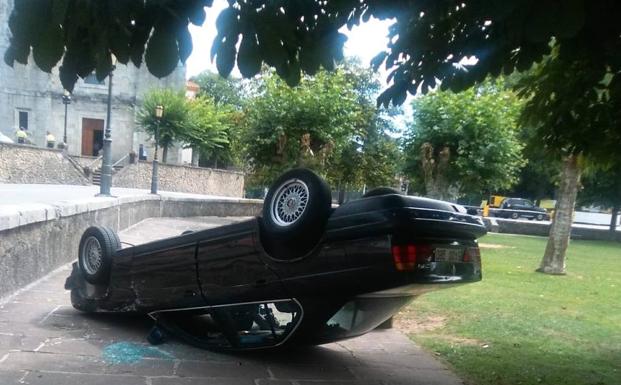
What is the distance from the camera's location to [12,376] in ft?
14.2

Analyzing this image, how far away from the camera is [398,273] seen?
400 centimetres

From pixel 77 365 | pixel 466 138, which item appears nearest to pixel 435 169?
pixel 466 138

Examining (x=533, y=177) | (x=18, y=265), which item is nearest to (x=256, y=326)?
(x=18, y=265)

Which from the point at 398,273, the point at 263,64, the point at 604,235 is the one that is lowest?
the point at 604,235

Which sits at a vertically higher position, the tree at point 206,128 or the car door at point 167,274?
the tree at point 206,128

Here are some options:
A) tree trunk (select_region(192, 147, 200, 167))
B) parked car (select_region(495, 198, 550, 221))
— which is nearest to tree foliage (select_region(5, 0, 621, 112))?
tree trunk (select_region(192, 147, 200, 167))

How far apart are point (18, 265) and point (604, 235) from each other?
33.3m

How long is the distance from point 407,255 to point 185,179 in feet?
127

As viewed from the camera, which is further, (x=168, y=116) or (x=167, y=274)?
(x=168, y=116)

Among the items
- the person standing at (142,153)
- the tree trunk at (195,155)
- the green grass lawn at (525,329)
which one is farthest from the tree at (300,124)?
the tree trunk at (195,155)

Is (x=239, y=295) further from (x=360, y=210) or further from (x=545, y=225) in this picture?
(x=545, y=225)

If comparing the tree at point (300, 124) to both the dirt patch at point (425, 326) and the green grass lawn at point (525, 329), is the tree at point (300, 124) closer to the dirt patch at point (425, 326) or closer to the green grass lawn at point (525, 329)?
the green grass lawn at point (525, 329)

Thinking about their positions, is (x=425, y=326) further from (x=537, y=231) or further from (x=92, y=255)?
(x=537, y=231)

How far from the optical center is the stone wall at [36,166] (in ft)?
95.3
